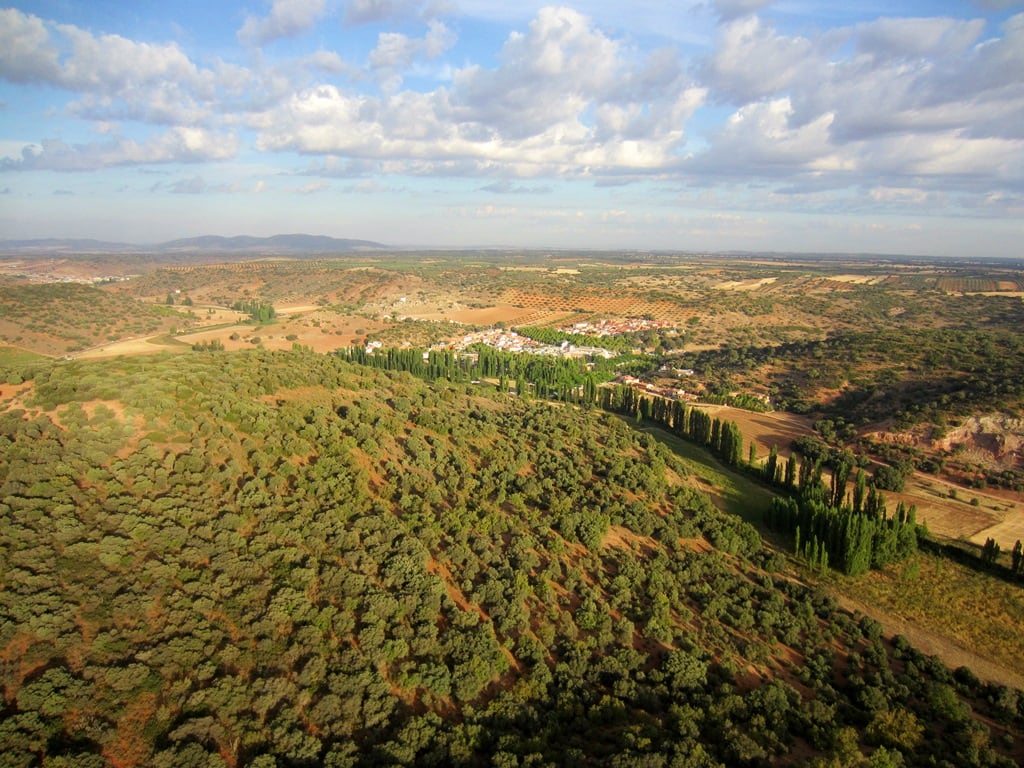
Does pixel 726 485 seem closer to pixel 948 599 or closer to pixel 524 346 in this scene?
pixel 948 599

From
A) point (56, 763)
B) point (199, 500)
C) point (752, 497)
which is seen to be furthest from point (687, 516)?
point (56, 763)

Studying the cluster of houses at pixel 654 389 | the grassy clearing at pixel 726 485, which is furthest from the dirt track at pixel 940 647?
the cluster of houses at pixel 654 389

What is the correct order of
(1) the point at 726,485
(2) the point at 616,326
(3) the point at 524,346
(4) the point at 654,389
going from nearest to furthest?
(1) the point at 726,485, (4) the point at 654,389, (3) the point at 524,346, (2) the point at 616,326

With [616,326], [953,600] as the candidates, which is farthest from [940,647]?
[616,326]

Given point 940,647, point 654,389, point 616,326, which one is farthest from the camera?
point 616,326

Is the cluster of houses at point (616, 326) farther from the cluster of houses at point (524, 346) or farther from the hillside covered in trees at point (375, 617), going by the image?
the hillside covered in trees at point (375, 617)

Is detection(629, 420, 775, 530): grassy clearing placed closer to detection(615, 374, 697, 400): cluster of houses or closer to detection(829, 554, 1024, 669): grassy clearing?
detection(829, 554, 1024, 669): grassy clearing
